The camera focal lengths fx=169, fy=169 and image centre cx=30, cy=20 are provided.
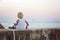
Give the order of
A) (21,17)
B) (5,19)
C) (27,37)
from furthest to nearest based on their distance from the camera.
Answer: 1. (5,19)
2. (21,17)
3. (27,37)

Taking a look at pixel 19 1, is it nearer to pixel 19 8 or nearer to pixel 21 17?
pixel 19 8

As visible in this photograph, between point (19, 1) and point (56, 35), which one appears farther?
point (19, 1)

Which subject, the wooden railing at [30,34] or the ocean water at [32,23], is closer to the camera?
the wooden railing at [30,34]

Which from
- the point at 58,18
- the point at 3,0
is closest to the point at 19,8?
the point at 3,0

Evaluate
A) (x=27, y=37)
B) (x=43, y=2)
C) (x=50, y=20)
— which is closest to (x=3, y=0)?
(x=43, y=2)

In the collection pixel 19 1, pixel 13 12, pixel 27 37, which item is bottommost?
pixel 27 37

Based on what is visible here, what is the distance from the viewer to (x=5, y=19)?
359cm

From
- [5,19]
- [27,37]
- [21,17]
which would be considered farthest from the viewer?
[5,19]

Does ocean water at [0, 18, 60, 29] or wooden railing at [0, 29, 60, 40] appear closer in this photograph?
wooden railing at [0, 29, 60, 40]

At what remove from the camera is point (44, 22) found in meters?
3.71

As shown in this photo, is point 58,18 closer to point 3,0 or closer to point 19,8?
point 19,8

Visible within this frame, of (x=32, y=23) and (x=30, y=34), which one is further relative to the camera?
(x=32, y=23)

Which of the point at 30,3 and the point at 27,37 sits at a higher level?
the point at 30,3

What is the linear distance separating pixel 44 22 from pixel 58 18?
346 mm
